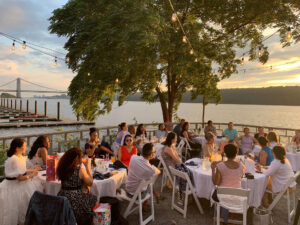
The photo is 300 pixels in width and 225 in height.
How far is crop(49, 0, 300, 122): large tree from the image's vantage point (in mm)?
7504

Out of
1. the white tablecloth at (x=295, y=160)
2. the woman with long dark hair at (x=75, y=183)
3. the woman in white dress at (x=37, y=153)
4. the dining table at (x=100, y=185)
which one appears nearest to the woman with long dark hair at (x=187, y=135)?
the white tablecloth at (x=295, y=160)

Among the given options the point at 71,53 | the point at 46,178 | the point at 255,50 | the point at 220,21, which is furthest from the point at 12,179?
the point at 255,50

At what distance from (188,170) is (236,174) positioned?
101 centimetres

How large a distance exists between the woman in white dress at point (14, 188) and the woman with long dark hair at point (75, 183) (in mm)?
869

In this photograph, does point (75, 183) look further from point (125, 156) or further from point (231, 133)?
point (231, 133)

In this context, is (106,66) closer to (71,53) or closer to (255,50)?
(71,53)

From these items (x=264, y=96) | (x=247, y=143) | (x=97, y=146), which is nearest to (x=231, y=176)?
(x=97, y=146)

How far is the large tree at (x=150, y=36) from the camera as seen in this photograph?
7.50 metres

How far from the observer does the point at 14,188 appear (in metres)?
3.39

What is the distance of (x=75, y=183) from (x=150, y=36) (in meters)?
5.36

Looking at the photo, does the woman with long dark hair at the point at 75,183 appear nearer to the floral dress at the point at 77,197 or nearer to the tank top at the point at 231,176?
the floral dress at the point at 77,197

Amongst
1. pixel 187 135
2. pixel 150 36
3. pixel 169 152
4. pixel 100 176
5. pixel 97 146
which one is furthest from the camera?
pixel 187 135

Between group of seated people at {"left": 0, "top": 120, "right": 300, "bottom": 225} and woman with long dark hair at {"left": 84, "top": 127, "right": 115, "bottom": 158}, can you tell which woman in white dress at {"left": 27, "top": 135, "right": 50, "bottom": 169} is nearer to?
group of seated people at {"left": 0, "top": 120, "right": 300, "bottom": 225}

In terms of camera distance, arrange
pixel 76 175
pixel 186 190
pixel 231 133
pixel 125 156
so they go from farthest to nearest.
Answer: pixel 231 133 → pixel 125 156 → pixel 186 190 → pixel 76 175
